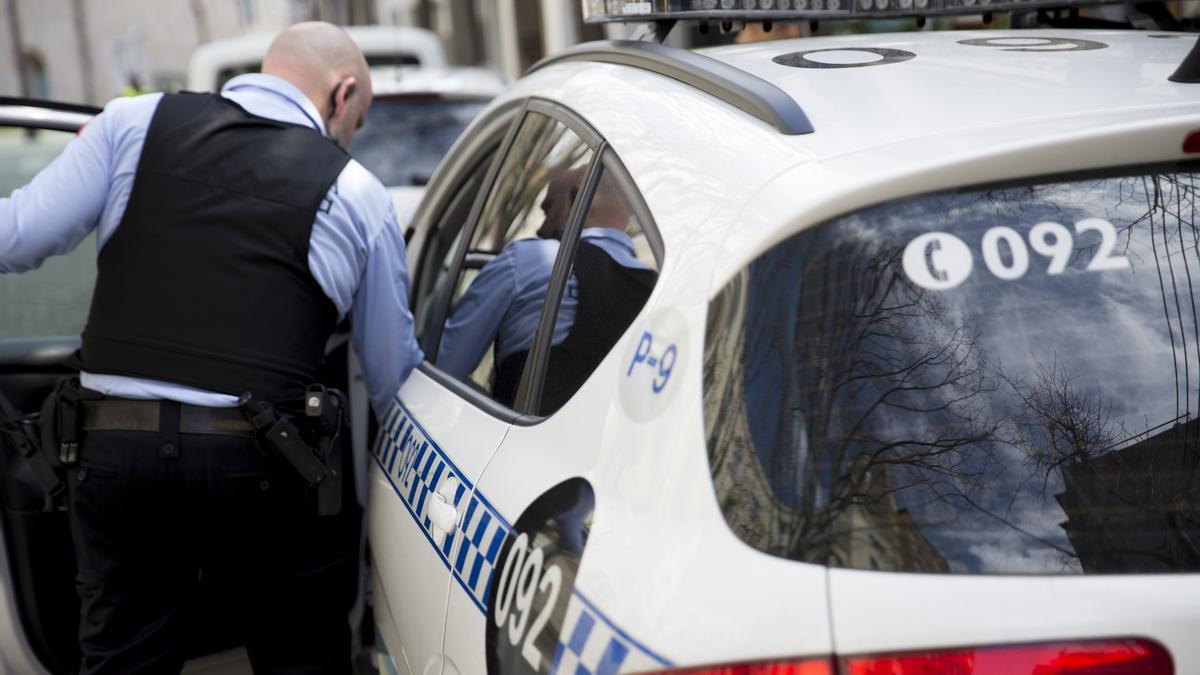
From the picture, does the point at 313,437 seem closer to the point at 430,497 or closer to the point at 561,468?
the point at 430,497

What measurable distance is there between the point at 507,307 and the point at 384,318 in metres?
0.35

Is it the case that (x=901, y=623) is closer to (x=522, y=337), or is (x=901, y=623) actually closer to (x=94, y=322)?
(x=522, y=337)

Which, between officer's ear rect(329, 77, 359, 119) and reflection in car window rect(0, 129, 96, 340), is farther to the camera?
reflection in car window rect(0, 129, 96, 340)

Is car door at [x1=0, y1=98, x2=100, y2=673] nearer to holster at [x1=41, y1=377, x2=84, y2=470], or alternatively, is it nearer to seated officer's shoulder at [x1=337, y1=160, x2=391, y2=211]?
holster at [x1=41, y1=377, x2=84, y2=470]

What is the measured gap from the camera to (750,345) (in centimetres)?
139

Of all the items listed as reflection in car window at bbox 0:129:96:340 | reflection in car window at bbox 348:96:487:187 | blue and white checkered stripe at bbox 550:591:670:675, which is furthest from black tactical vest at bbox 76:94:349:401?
reflection in car window at bbox 348:96:487:187

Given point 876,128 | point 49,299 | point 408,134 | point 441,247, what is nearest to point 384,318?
point 441,247

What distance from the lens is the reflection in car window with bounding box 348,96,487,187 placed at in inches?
257

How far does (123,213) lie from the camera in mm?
2436

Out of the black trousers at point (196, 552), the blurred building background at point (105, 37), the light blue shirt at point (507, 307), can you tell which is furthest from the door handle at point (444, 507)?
the blurred building background at point (105, 37)

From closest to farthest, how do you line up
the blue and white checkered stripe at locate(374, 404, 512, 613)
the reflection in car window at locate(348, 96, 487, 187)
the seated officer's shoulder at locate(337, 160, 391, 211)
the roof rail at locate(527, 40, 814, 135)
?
1. the roof rail at locate(527, 40, 814, 135)
2. the blue and white checkered stripe at locate(374, 404, 512, 613)
3. the seated officer's shoulder at locate(337, 160, 391, 211)
4. the reflection in car window at locate(348, 96, 487, 187)

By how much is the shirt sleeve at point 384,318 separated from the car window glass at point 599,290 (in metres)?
0.70

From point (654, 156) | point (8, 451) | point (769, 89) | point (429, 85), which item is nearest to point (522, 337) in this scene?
point (654, 156)

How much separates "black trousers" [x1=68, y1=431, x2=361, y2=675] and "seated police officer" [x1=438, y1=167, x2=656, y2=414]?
0.45 metres
